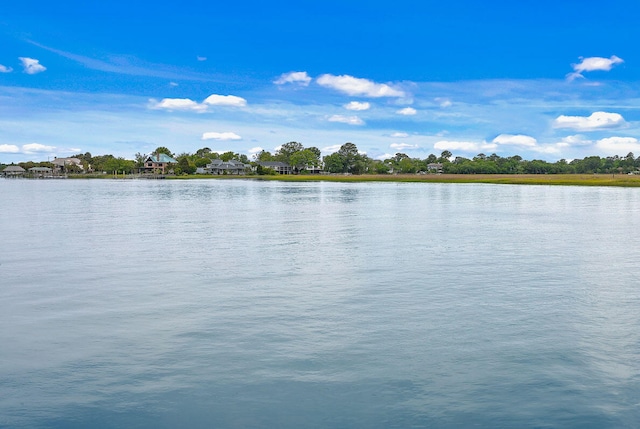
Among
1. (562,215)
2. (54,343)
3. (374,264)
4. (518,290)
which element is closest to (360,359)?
(54,343)

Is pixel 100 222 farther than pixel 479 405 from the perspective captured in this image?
Yes

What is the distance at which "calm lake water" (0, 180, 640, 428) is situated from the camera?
36.7 feet

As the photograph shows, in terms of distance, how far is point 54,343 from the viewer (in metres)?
15.0

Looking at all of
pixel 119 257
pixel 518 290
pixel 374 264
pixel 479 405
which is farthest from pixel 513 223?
pixel 479 405

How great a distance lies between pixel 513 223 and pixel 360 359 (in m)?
36.8

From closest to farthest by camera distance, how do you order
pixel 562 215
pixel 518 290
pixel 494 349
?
pixel 494 349 → pixel 518 290 → pixel 562 215

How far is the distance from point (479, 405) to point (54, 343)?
34.9 ft

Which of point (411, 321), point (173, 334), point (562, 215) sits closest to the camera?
point (173, 334)

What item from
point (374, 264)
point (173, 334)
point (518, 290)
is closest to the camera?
point (173, 334)

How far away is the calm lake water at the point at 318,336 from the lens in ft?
36.7

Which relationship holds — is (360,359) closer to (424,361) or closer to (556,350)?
(424,361)

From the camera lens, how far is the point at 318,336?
50.8 feet

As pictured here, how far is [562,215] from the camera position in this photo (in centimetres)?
5562

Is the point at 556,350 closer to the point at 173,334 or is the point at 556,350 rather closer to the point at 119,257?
the point at 173,334
